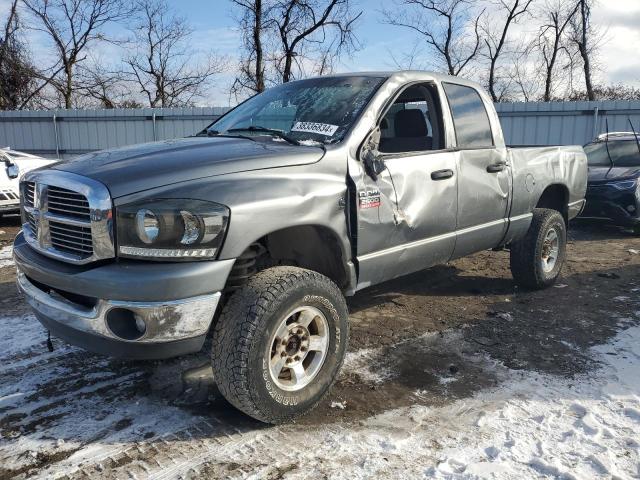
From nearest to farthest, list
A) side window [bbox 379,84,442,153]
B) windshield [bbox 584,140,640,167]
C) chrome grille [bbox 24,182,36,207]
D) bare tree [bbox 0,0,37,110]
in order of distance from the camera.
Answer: chrome grille [bbox 24,182,36,207] → side window [bbox 379,84,442,153] → windshield [bbox 584,140,640,167] → bare tree [bbox 0,0,37,110]

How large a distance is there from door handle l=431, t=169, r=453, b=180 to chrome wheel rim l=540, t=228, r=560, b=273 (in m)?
1.99

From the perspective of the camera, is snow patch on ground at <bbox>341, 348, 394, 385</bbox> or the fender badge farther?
snow patch on ground at <bbox>341, 348, 394, 385</bbox>

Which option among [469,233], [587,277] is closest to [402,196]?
[469,233]

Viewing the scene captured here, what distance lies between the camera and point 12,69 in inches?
1038

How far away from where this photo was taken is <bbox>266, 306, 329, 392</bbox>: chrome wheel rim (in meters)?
2.89

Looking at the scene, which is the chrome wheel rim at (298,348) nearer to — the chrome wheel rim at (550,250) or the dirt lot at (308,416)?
the dirt lot at (308,416)

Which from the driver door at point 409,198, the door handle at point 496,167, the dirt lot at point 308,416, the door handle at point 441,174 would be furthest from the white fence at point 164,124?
the door handle at point 441,174

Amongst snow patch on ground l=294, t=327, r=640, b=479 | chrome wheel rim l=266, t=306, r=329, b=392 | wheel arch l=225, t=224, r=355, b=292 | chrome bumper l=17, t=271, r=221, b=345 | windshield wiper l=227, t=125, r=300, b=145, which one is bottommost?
snow patch on ground l=294, t=327, r=640, b=479

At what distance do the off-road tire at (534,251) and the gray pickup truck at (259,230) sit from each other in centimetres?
117

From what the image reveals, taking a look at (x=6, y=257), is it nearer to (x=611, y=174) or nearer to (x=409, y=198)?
(x=409, y=198)

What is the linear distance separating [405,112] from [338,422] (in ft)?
8.70

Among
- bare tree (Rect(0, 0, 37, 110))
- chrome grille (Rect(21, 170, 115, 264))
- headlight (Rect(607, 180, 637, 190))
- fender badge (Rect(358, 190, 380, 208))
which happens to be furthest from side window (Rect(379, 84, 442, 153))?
bare tree (Rect(0, 0, 37, 110))

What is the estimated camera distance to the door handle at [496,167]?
4422 millimetres

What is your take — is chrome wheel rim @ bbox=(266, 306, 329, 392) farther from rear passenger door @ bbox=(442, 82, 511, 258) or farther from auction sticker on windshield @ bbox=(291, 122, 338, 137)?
rear passenger door @ bbox=(442, 82, 511, 258)
